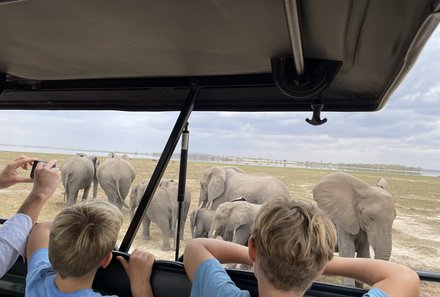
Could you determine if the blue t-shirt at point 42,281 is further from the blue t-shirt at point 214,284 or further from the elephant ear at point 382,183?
the elephant ear at point 382,183

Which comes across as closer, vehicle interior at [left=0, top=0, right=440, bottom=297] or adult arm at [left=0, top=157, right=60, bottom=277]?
vehicle interior at [left=0, top=0, right=440, bottom=297]

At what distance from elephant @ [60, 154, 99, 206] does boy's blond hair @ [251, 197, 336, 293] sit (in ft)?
14.7

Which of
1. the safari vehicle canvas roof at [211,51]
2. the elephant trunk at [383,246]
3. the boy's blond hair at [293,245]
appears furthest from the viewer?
the elephant trunk at [383,246]

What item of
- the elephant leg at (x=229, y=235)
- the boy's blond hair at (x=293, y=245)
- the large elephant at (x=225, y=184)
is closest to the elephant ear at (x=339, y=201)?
the elephant leg at (x=229, y=235)

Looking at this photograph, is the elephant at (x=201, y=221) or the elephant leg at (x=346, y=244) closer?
the elephant leg at (x=346, y=244)

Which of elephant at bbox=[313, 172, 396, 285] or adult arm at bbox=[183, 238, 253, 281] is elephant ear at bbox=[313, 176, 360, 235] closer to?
elephant at bbox=[313, 172, 396, 285]

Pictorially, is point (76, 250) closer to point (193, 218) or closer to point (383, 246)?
point (383, 246)

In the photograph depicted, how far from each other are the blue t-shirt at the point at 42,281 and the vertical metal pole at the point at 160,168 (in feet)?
0.98

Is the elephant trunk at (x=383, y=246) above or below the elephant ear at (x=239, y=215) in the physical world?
below

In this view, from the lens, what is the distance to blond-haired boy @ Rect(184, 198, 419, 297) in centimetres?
71

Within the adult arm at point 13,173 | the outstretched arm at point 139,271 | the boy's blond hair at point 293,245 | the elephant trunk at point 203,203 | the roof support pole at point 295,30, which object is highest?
the roof support pole at point 295,30

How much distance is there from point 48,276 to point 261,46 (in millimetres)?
807

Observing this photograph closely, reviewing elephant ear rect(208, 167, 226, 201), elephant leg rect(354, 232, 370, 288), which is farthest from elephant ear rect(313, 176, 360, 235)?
elephant ear rect(208, 167, 226, 201)

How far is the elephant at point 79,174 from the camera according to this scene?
5195 millimetres
